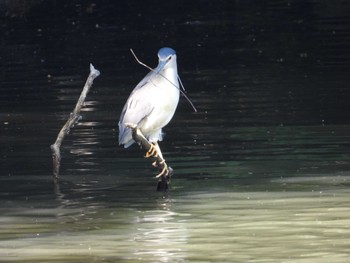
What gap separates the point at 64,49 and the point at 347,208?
18236 millimetres

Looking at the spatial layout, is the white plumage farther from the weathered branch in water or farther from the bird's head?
the weathered branch in water

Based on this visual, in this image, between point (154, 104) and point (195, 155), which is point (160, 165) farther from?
point (195, 155)

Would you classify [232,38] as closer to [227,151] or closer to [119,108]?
[119,108]

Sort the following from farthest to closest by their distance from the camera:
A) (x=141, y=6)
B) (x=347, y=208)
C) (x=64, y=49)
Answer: (x=141, y=6)
(x=64, y=49)
(x=347, y=208)

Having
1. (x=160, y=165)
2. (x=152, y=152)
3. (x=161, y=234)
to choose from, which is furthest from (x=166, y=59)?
(x=161, y=234)

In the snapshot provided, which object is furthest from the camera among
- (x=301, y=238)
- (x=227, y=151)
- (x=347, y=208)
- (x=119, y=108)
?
(x=119, y=108)

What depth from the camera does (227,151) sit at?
14734mm

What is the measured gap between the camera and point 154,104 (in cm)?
1243

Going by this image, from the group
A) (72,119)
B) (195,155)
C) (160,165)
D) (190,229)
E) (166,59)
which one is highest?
(166,59)

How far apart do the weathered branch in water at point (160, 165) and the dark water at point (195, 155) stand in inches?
5.7

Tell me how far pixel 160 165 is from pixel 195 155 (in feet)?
8.00

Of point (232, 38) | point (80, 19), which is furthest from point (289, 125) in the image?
point (80, 19)

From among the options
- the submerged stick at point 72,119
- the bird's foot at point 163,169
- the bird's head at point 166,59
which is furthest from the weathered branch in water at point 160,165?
the bird's head at point 166,59

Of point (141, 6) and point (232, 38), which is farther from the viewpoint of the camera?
point (141, 6)
